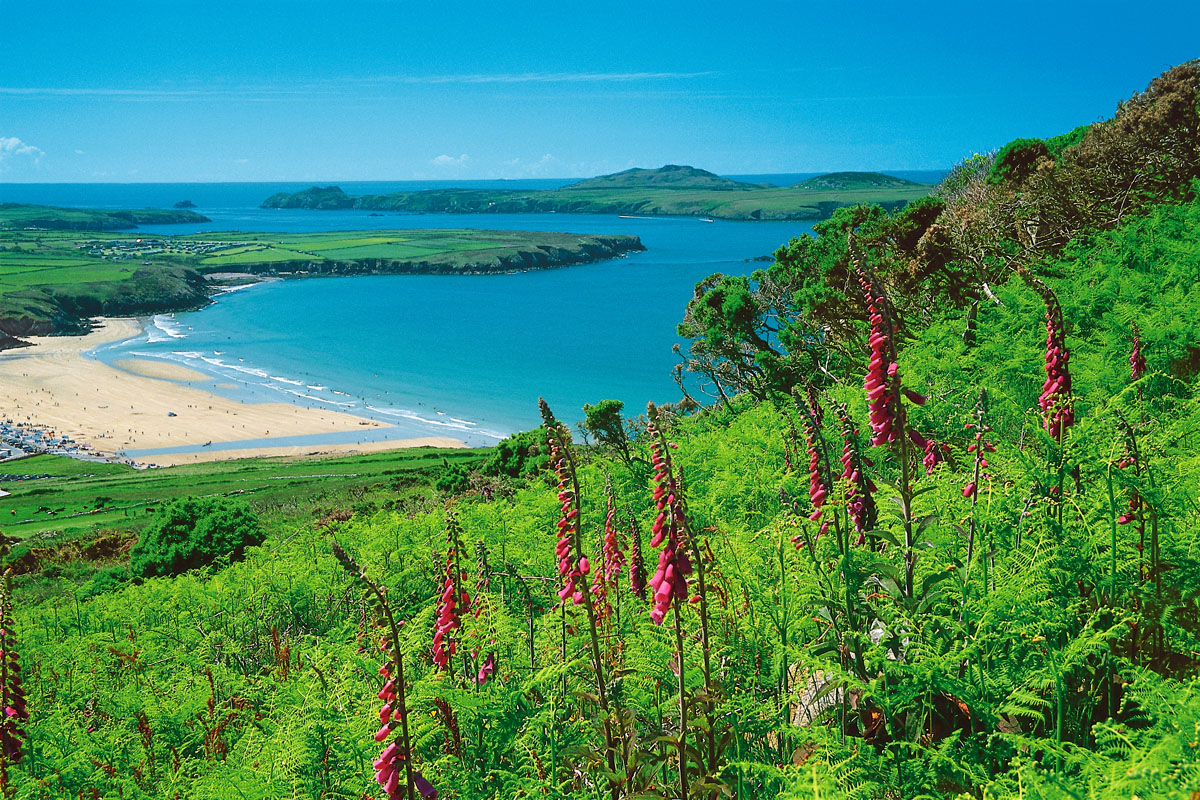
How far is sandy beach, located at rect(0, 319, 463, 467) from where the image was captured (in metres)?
64.6

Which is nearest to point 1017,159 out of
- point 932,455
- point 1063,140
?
point 1063,140

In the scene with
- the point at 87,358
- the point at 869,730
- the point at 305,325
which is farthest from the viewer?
the point at 305,325

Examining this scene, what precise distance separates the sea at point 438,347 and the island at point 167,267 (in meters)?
8.15

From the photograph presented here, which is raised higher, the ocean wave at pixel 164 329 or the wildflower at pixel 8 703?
the wildflower at pixel 8 703

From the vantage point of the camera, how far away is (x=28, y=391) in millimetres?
79625

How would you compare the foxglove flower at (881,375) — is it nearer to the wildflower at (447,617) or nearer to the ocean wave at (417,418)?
the wildflower at (447,617)

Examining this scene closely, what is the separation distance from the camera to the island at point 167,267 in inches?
4557

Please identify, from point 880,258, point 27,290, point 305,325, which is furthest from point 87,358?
point 880,258

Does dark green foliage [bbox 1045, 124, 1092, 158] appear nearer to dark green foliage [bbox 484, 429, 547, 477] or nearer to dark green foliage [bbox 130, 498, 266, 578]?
dark green foliage [bbox 484, 429, 547, 477]

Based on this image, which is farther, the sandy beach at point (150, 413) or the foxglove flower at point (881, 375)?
the sandy beach at point (150, 413)

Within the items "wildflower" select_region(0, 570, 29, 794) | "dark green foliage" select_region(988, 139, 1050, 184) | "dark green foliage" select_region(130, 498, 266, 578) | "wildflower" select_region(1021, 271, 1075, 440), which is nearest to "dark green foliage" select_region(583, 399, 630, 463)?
"wildflower" select_region(1021, 271, 1075, 440)

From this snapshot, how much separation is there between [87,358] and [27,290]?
3579 centimetres

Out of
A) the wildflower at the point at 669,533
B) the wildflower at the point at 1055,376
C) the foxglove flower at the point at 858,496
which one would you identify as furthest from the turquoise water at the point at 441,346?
the wildflower at the point at 669,533

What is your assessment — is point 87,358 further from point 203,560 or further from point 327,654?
point 327,654
